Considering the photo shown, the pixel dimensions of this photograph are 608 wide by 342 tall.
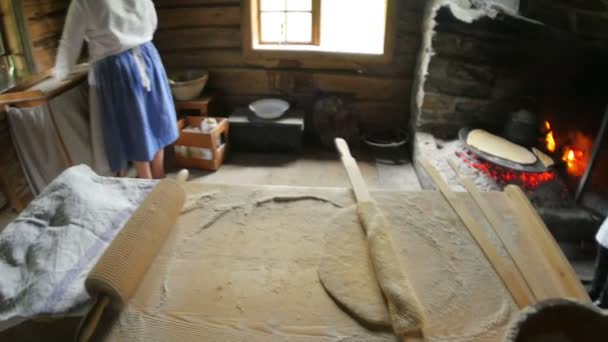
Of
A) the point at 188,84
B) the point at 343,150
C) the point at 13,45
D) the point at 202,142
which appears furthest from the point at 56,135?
the point at 343,150

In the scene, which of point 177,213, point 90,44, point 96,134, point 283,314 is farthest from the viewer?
point 96,134

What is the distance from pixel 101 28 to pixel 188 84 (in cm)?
99

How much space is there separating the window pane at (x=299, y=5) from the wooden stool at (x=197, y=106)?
955 mm

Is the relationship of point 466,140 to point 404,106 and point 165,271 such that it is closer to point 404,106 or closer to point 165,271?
point 404,106

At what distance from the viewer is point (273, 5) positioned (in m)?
3.33

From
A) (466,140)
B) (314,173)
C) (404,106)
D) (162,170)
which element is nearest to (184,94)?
(162,170)

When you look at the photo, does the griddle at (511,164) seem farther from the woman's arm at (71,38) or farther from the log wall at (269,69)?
the woman's arm at (71,38)

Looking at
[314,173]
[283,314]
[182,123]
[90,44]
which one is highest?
[90,44]

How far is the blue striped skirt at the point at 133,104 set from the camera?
2.34 m

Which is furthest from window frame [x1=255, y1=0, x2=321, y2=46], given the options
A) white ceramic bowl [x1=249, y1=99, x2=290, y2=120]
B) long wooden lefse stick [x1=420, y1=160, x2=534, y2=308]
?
long wooden lefse stick [x1=420, y1=160, x2=534, y2=308]

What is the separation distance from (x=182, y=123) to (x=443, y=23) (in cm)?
199

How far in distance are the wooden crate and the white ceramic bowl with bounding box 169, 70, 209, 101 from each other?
18 cm

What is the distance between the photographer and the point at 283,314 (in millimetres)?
966

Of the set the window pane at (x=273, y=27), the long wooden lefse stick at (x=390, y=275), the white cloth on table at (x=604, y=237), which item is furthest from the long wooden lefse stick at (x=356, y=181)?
the window pane at (x=273, y=27)
